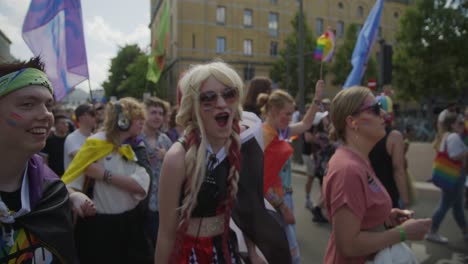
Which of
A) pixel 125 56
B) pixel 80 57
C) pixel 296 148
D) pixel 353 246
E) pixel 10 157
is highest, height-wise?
pixel 125 56

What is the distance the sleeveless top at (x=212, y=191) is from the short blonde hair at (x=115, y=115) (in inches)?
57.6

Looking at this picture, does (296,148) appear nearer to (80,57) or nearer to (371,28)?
(371,28)

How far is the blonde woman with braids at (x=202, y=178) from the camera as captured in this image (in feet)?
6.19

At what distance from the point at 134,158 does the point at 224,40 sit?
38.1 meters

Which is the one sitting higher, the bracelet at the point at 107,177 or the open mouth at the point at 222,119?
the open mouth at the point at 222,119

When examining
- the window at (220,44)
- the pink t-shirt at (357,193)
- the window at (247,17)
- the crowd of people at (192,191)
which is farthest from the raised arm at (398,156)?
the window at (247,17)

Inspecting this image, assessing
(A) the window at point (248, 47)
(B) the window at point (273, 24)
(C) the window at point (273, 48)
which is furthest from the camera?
(C) the window at point (273, 48)

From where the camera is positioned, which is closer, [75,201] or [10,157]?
[10,157]

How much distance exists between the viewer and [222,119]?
1.96 m

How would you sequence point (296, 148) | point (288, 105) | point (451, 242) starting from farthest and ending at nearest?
point (296, 148) < point (451, 242) < point (288, 105)

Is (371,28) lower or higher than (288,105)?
higher

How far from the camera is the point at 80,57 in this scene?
328 cm

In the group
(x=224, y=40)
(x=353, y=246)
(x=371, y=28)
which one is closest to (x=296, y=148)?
(x=371, y=28)

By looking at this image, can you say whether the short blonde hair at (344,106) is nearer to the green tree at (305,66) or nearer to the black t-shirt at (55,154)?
the black t-shirt at (55,154)
